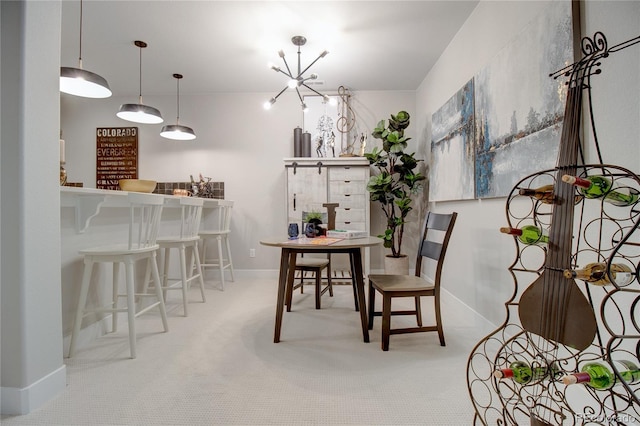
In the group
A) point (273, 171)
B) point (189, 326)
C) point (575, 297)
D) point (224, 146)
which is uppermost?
point (224, 146)

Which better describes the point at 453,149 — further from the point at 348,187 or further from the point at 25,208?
the point at 25,208

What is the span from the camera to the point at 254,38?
3.02m

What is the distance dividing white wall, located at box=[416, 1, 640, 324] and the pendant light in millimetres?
2839

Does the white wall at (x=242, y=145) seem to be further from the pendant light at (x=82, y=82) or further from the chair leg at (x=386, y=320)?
the chair leg at (x=386, y=320)

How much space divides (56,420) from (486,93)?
313 cm

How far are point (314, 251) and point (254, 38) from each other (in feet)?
7.27

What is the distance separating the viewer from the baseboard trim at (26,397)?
1.43 meters

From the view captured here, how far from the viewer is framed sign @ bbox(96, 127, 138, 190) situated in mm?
4555

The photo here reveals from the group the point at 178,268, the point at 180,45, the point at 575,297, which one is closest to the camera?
the point at 575,297

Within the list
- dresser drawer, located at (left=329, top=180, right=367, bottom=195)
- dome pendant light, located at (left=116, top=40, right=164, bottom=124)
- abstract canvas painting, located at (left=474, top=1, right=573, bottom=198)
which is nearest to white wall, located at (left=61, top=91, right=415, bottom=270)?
dresser drawer, located at (left=329, top=180, right=367, bottom=195)

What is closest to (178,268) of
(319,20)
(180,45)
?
(180,45)

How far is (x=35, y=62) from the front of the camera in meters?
1.49

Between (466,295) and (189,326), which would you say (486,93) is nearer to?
(466,295)

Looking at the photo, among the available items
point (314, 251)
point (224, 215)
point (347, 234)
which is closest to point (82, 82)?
point (224, 215)
